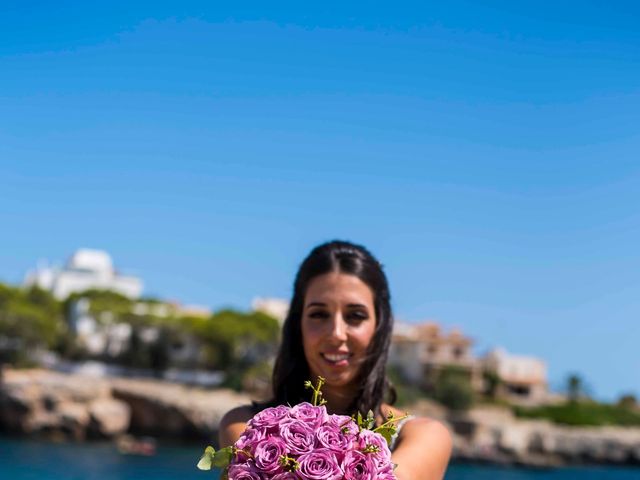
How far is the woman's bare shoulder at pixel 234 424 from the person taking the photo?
228cm

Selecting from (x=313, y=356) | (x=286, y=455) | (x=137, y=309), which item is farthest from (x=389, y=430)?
(x=137, y=309)

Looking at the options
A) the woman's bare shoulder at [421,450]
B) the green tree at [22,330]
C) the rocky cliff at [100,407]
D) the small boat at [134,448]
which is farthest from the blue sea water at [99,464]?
the woman's bare shoulder at [421,450]

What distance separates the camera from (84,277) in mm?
61312

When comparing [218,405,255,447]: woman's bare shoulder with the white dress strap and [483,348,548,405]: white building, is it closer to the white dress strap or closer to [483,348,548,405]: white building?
the white dress strap

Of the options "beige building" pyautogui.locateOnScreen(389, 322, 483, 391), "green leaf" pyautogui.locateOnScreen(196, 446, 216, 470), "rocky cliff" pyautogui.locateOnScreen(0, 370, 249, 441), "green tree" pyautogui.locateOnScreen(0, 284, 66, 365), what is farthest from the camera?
"beige building" pyautogui.locateOnScreen(389, 322, 483, 391)

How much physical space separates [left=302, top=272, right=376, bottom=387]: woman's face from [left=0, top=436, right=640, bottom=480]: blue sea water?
21.7m

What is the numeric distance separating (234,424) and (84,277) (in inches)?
2401

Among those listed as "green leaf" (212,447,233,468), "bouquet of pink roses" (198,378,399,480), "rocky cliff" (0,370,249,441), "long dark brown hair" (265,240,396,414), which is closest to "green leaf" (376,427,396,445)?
"bouquet of pink roses" (198,378,399,480)

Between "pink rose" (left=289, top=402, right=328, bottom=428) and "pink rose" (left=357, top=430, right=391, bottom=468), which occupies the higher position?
"pink rose" (left=289, top=402, right=328, bottom=428)

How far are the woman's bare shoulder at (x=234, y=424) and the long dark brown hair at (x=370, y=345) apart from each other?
9 cm

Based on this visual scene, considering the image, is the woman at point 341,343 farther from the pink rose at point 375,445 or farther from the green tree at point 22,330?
the green tree at point 22,330

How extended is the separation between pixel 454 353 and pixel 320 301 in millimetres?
52837

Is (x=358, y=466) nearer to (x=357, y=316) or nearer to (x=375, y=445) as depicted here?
(x=375, y=445)

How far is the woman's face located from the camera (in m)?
2.30
